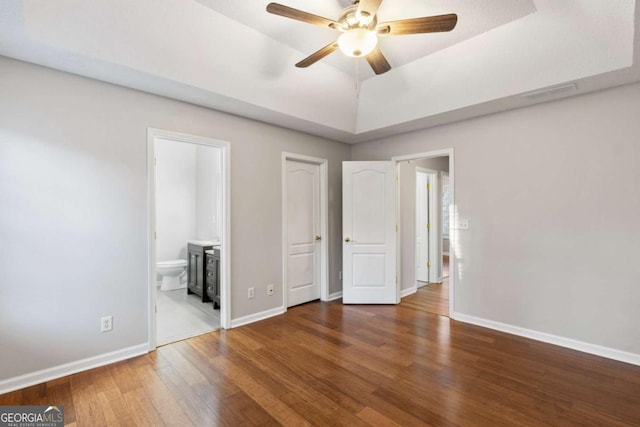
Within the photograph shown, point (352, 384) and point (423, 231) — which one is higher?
point (423, 231)

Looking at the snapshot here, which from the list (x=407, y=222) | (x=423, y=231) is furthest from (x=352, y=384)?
(x=423, y=231)

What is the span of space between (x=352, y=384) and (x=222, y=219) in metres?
2.16

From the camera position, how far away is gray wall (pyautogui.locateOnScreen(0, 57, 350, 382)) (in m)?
2.25

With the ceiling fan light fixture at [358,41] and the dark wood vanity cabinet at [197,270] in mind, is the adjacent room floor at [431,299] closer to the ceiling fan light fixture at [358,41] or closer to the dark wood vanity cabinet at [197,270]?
the dark wood vanity cabinet at [197,270]

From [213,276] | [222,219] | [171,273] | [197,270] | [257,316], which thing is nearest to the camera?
[222,219]

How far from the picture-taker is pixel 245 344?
302 centimetres

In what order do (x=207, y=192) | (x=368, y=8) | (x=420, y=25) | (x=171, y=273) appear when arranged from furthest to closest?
1. (x=207, y=192)
2. (x=171, y=273)
3. (x=420, y=25)
4. (x=368, y=8)

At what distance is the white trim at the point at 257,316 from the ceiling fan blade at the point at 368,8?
3246 millimetres

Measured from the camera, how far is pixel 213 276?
4055mm

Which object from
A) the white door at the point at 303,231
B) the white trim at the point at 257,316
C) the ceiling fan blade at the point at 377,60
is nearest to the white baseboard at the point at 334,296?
the white door at the point at 303,231

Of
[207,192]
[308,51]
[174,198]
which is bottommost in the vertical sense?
Result: [174,198]

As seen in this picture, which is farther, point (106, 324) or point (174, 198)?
point (174, 198)

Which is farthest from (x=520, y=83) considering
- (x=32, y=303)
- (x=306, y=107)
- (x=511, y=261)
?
(x=32, y=303)

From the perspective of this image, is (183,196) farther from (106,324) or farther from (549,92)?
(549,92)
